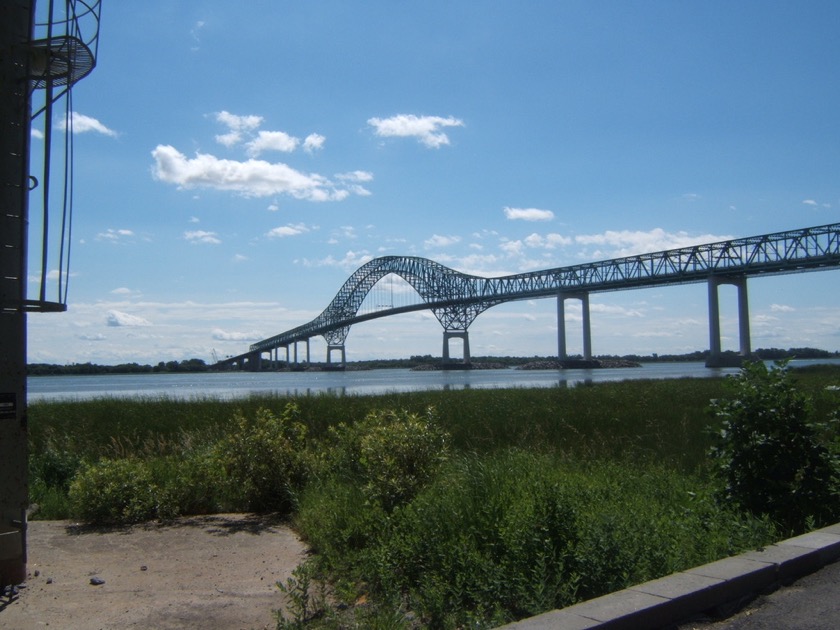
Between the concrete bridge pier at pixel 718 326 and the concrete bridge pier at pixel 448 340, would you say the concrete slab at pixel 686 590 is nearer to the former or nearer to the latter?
the concrete bridge pier at pixel 718 326

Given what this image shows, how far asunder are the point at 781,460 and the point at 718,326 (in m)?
74.9

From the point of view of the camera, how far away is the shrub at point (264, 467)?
937 cm

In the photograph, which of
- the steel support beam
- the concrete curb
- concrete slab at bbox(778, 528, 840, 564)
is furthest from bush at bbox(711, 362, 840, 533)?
the steel support beam

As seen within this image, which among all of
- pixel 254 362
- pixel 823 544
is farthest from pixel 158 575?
pixel 254 362

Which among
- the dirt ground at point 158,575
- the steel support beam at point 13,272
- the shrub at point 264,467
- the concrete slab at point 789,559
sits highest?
the steel support beam at point 13,272

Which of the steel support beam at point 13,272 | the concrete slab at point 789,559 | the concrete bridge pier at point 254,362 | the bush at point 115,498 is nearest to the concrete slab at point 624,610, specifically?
the concrete slab at point 789,559

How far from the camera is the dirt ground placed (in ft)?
18.1

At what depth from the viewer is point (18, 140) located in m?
5.55

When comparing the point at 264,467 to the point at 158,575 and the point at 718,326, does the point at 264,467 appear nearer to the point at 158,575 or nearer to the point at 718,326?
the point at 158,575

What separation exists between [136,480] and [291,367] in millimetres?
145460

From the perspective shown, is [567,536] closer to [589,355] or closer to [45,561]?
[45,561]

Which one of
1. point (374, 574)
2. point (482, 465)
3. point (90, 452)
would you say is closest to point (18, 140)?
point (374, 574)

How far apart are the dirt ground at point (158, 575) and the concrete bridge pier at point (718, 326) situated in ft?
243

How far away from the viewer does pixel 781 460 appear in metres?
7.30
